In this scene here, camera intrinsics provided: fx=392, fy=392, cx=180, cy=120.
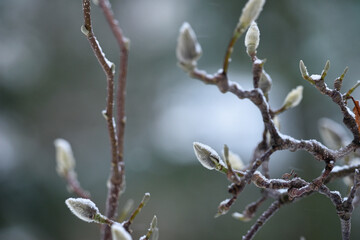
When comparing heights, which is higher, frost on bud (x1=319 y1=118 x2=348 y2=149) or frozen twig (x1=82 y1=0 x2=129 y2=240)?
frozen twig (x1=82 y1=0 x2=129 y2=240)

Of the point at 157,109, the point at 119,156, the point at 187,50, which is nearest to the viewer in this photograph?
the point at 187,50

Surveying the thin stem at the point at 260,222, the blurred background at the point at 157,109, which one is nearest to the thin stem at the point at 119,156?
the thin stem at the point at 260,222

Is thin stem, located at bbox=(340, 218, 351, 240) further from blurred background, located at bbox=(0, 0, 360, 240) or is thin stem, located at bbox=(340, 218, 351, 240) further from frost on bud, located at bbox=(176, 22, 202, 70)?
blurred background, located at bbox=(0, 0, 360, 240)

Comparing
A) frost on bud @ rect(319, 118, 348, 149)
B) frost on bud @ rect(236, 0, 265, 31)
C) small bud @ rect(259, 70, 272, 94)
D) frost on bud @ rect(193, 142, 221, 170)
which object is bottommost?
frost on bud @ rect(319, 118, 348, 149)

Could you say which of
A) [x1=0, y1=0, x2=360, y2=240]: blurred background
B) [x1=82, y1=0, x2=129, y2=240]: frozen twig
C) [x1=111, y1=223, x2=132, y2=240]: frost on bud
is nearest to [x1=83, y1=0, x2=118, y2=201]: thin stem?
[x1=82, y1=0, x2=129, y2=240]: frozen twig

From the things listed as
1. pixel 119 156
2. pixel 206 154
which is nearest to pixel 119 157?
pixel 119 156

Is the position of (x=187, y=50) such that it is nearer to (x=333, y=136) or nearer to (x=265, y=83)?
(x=265, y=83)

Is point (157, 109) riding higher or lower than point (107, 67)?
higher
